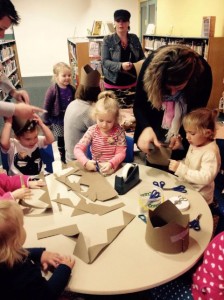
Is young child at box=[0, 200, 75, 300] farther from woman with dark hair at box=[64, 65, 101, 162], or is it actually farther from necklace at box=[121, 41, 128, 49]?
necklace at box=[121, 41, 128, 49]

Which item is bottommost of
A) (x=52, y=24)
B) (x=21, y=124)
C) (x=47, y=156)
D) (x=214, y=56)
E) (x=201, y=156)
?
(x=47, y=156)

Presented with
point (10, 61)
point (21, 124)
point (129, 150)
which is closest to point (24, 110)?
point (21, 124)

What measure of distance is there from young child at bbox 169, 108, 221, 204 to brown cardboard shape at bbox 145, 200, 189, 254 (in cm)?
51

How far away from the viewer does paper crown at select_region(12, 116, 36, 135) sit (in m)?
2.04

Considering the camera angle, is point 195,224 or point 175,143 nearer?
point 195,224

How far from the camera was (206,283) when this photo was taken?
1060mm

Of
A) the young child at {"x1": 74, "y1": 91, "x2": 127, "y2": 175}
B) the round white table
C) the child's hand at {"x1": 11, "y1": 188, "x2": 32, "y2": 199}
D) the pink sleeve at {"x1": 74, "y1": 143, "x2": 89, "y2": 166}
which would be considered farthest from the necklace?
the child's hand at {"x1": 11, "y1": 188, "x2": 32, "y2": 199}

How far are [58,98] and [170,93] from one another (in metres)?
1.74

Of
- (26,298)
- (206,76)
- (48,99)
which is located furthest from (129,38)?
(26,298)

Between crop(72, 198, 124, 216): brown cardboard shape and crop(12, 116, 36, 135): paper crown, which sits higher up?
crop(12, 116, 36, 135): paper crown

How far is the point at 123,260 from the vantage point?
1066 millimetres

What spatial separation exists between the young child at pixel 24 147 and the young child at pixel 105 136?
388 mm

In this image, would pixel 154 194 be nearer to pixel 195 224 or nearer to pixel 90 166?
pixel 195 224

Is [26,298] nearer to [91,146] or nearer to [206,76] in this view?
[91,146]
